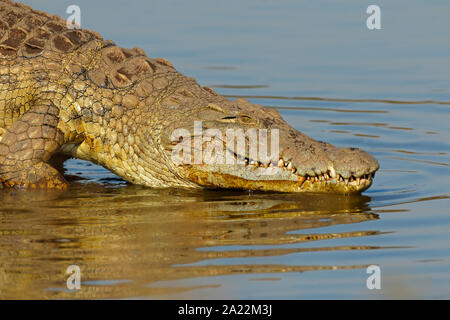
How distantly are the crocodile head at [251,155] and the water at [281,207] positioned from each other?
0.16 metres

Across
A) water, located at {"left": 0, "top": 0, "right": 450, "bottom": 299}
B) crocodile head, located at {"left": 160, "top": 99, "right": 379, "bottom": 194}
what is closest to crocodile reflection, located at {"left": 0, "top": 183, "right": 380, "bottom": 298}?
water, located at {"left": 0, "top": 0, "right": 450, "bottom": 299}

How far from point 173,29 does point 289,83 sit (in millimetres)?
3095

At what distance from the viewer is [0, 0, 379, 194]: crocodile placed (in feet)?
29.6

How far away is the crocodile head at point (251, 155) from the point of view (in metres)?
8.93

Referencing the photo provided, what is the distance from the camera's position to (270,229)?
798 cm

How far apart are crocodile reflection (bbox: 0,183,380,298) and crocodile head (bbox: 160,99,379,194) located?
154mm

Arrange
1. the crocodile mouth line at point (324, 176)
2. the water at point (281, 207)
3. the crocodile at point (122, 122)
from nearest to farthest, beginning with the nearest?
the water at point (281, 207)
the crocodile mouth line at point (324, 176)
the crocodile at point (122, 122)

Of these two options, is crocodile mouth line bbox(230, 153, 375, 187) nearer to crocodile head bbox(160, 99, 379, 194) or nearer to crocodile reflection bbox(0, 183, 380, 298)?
crocodile head bbox(160, 99, 379, 194)

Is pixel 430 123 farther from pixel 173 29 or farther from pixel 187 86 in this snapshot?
pixel 173 29

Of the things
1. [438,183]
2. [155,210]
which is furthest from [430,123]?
[155,210]

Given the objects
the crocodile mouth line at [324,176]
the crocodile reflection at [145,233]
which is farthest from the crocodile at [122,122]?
the crocodile reflection at [145,233]

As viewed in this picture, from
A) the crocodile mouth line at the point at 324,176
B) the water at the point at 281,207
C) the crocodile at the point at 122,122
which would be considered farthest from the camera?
the crocodile at the point at 122,122

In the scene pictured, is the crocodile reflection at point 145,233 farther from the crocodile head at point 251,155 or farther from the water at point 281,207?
the crocodile head at point 251,155

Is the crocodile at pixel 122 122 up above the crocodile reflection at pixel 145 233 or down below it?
above
